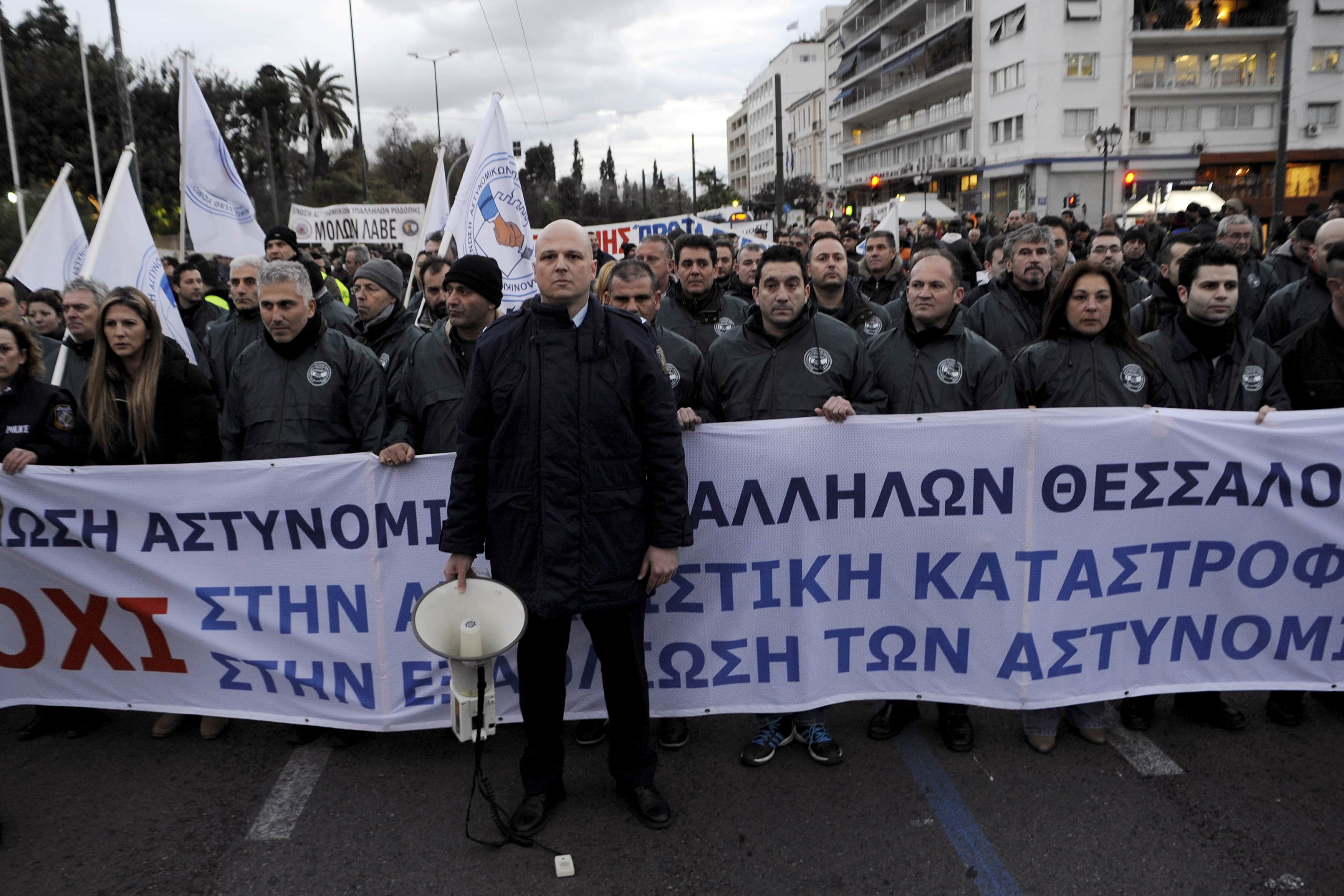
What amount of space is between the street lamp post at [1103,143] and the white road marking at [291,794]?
31881 millimetres

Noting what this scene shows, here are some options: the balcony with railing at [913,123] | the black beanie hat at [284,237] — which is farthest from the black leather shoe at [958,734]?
the balcony with railing at [913,123]

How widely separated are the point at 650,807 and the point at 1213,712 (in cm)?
250

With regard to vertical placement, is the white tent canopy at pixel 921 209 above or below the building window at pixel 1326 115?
below

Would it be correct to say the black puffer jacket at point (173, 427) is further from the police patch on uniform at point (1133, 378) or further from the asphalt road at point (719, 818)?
the police patch on uniform at point (1133, 378)

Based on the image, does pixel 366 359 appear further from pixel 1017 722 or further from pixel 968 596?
pixel 1017 722

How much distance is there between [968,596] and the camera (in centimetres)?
409

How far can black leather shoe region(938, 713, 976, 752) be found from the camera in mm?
4051

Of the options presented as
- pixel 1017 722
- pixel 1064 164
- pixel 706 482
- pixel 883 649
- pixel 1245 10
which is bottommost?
pixel 1017 722

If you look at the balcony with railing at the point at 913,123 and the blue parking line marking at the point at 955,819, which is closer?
the blue parking line marking at the point at 955,819

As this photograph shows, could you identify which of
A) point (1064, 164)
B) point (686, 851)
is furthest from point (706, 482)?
point (1064, 164)

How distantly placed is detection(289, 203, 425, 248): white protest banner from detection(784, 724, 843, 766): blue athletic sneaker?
19.0m

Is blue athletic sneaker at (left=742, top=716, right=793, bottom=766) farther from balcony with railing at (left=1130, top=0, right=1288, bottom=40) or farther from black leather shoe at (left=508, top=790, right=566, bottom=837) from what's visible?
balcony with railing at (left=1130, top=0, right=1288, bottom=40)

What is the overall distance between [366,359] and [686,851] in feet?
8.37

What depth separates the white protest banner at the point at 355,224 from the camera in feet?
69.9
